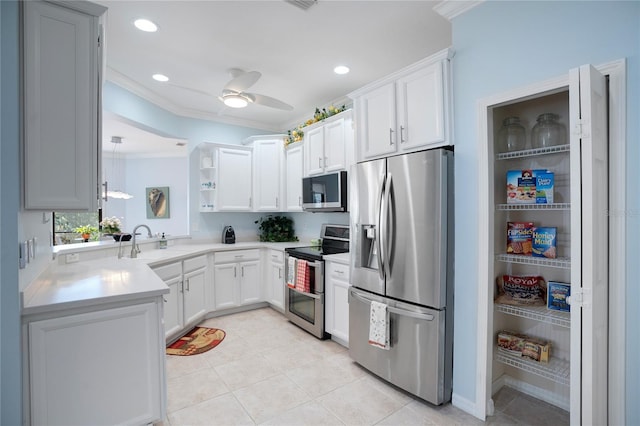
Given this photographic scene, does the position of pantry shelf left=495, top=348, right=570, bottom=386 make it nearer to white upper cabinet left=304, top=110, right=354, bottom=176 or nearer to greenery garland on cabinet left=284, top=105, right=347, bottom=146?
white upper cabinet left=304, top=110, right=354, bottom=176

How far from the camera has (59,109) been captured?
156 cm

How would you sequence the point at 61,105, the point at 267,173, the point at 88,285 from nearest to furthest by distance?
the point at 61,105 → the point at 88,285 → the point at 267,173

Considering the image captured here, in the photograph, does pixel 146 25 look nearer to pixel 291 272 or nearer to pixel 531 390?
pixel 291 272

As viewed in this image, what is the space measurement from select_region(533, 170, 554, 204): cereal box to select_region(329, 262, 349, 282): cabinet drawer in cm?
165

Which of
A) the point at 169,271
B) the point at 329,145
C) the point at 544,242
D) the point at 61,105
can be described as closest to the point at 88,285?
the point at 61,105

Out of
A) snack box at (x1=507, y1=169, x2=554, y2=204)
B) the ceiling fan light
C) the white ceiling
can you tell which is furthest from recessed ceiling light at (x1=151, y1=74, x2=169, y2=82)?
snack box at (x1=507, y1=169, x2=554, y2=204)

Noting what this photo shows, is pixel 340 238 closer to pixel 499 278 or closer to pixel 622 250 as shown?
pixel 499 278

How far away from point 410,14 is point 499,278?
2.09 meters

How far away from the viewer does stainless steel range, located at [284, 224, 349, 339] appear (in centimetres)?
333

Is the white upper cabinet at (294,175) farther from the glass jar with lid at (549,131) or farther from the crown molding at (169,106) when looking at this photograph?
the glass jar with lid at (549,131)

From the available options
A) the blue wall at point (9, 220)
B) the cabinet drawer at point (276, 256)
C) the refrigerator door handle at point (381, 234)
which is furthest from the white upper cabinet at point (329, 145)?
the blue wall at point (9, 220)

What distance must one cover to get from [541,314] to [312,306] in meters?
2.11

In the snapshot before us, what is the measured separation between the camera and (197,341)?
11.0 feet

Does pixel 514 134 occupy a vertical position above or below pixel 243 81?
below
